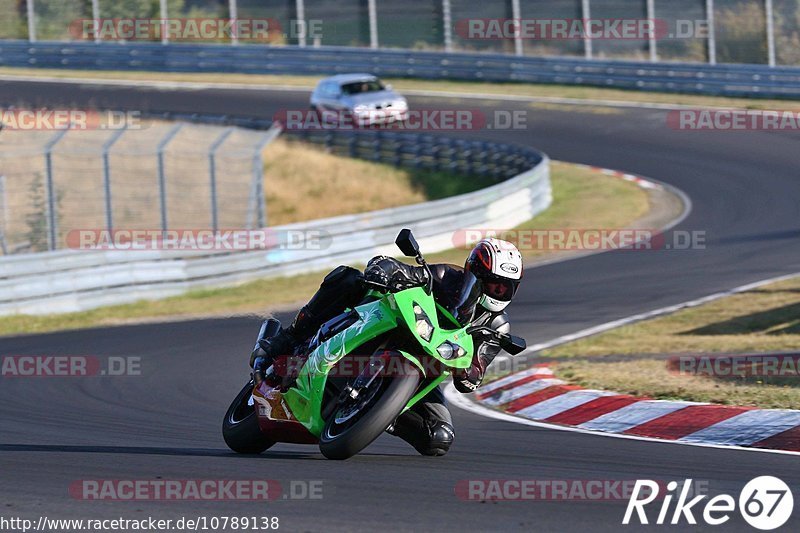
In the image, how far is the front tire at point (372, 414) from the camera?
670 cm

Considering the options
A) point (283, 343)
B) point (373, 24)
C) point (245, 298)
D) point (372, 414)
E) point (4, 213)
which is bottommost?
point (245, 298)

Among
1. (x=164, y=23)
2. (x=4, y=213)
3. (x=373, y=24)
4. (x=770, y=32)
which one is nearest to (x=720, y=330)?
(x=4, y=213)

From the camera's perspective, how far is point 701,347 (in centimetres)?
1271

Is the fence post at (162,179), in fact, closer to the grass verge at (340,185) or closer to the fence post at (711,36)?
the grass verge at (340,185)

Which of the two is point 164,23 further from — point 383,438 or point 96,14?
point 383,438

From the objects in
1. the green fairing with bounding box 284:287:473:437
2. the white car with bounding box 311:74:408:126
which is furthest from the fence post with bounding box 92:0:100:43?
the green fairing with bounding box 284:287:473:437

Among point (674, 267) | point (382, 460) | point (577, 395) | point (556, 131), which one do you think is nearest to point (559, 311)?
point (674, 267)

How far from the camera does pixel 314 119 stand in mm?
34906

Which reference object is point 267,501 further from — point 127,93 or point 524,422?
point 127,93

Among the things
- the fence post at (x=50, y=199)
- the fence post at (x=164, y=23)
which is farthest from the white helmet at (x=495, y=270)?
the fence post at (x=164, y=23)

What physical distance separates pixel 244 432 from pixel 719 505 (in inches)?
129

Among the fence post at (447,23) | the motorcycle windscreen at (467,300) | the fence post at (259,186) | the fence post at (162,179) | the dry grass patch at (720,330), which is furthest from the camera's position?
the fence post at (447,23)

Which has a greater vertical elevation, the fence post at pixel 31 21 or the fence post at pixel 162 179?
the fence post at pixel 31 21

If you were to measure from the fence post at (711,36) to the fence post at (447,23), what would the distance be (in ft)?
28.3
